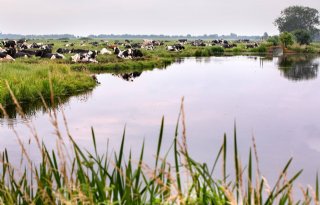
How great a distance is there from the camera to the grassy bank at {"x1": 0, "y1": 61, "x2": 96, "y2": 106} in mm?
22573

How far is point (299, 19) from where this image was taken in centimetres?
13538

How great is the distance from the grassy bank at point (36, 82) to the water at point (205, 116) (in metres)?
1.06

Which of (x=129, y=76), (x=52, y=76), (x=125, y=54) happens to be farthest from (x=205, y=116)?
(x=125, y=54)

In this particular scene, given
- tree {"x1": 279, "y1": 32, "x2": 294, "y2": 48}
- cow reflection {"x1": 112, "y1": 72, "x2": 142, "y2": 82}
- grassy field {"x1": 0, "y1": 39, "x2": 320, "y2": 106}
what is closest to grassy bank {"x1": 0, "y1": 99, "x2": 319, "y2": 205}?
grassy field {"x1": 0, "y1": 39, "x2": 320, "y2": 106}

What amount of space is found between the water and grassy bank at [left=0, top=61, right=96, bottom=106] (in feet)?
3.48

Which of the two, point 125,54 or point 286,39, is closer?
point 125,54

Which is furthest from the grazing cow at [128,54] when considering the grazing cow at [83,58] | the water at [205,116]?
the water at [205,116]

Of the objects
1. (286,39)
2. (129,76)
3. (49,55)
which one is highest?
(286,39)

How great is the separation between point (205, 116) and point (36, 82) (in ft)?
29.5

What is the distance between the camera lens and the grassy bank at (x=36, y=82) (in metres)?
22.6

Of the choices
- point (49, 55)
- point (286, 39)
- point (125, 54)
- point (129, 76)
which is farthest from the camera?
point (286, 39)

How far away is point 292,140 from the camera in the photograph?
53.9 feet

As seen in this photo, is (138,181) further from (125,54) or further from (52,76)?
(125,54)

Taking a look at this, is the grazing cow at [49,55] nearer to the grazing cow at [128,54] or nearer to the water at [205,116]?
the grazing cow at [128,54]
